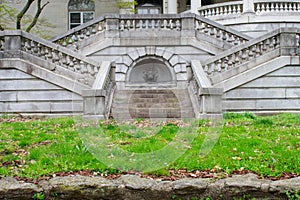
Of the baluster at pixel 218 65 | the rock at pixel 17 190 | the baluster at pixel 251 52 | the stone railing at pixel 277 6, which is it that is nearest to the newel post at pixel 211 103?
the baluster at pixel 218 65

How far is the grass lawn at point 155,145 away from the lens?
6539 millimetres

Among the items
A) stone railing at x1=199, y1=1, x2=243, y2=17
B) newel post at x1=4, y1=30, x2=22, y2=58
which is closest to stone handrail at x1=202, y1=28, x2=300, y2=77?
newel post at x1=4, y1=30, x2=22, y2=58

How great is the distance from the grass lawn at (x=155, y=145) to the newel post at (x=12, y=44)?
3.86 metres

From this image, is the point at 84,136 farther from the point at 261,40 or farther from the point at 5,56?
the point at 261,40

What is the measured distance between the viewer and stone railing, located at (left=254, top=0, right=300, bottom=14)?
20859 millimetres

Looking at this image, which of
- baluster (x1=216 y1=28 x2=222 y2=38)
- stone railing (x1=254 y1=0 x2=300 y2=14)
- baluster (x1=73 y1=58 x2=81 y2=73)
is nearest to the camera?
baluster (x1=73 y1=58 x2=81 y2=73)

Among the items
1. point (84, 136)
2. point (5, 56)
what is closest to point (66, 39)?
point (5, 56)

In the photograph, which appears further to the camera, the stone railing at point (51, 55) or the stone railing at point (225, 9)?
the stone railing at point (225, 9)

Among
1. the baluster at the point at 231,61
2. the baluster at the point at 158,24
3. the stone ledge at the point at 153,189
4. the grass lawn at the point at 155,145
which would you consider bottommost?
the stone ledge at the point at 153,189

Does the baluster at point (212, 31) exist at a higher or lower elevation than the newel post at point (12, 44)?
higher

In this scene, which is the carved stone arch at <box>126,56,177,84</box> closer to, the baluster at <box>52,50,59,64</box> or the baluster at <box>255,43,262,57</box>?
the baluster at <box>52,50,59,64</box>

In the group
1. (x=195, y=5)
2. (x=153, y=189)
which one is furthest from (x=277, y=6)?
(x=153, y=189)

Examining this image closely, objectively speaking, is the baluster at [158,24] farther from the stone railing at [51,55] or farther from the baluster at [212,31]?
the stone railing at [51,55]

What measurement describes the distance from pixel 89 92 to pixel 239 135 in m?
4.98
